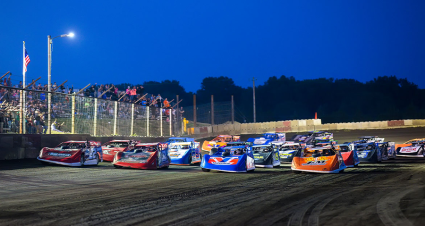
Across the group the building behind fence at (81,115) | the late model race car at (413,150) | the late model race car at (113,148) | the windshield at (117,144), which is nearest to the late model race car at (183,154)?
the late model race car at (113,148)

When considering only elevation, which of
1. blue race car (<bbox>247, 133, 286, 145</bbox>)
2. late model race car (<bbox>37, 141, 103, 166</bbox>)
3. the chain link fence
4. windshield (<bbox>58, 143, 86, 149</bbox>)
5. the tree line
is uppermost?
the tree line

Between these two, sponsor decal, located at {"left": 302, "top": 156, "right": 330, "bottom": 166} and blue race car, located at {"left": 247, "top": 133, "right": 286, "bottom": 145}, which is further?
blue race car, located at {"left": 247, "top": 133, "right": 286, "bottom": 145}

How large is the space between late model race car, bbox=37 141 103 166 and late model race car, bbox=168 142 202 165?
394 centimetres

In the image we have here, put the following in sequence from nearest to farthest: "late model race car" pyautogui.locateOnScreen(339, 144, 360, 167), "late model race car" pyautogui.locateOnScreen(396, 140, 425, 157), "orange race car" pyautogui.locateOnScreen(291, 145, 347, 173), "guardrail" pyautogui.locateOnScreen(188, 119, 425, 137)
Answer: "orange race car" pyautogui.locateOnScreen(291, 145, 347, 173), "late model race car" pyautogui.locateOnScreen(339, 144, 360, 167), "late model race car" pyautogui.locateOnScreen(396, 140, 425, 157), "guardrail" pyautogui.locateOnScreen(188, 119, 425, 137)

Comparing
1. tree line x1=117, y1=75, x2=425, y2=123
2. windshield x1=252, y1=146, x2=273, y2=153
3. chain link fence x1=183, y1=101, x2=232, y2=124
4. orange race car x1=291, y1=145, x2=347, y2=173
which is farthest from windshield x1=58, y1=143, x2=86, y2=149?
tree line x1=117, y1=75, x2=425, y2=123

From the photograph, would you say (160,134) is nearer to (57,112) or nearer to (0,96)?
(57,112)

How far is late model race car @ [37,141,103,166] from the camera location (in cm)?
1958

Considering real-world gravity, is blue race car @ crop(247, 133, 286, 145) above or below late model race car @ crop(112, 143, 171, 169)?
above

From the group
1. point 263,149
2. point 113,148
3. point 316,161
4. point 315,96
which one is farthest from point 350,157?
point 315,96

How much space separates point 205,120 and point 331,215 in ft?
142

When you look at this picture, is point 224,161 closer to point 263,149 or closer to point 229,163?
point 229,163

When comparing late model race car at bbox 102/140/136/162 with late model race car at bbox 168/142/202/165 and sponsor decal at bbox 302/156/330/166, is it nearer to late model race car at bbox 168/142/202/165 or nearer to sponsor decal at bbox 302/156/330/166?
late model race car at bbox 168/142/202/165

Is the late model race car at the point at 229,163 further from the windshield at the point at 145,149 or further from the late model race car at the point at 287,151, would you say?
the late model race car at the point at 287,151

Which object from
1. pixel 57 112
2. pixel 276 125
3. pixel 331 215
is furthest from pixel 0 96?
pixel 276 125
